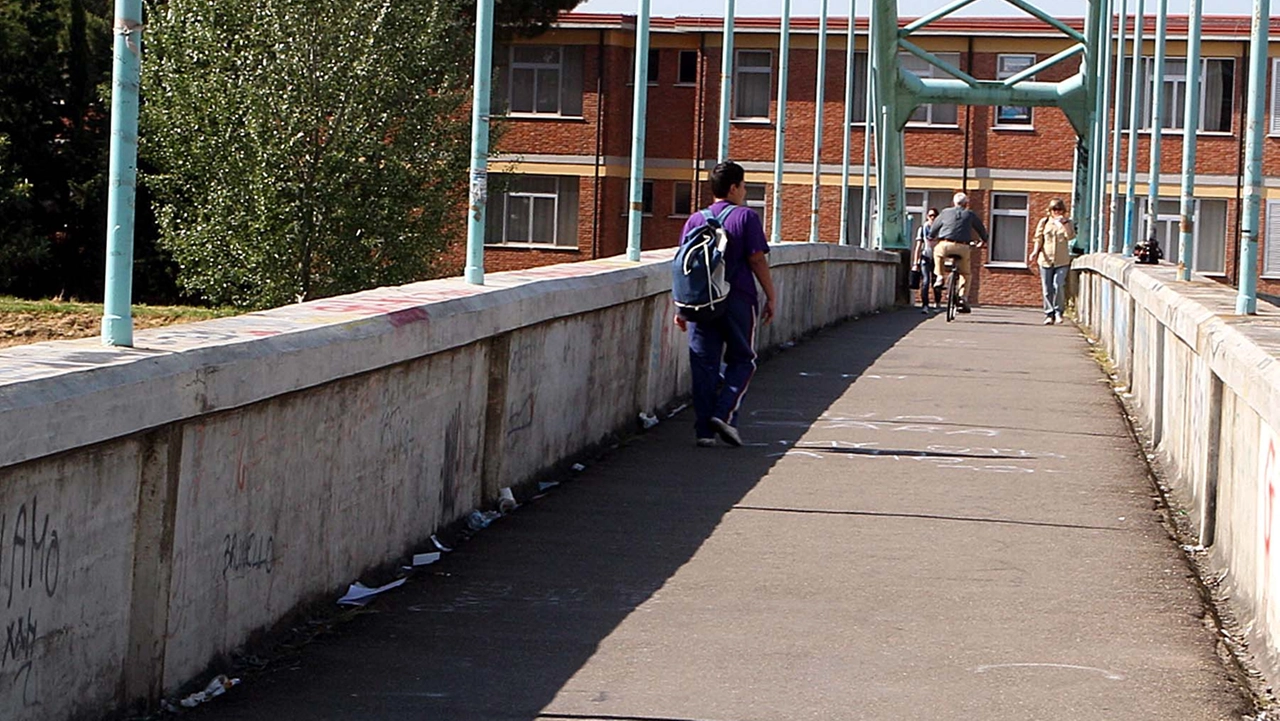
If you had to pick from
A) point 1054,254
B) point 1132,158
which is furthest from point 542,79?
point 1054,254

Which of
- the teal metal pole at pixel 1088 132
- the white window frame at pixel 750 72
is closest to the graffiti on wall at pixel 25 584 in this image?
the teal metal pole at pixel 1088 132

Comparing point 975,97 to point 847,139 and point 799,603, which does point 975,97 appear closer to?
point 847,139

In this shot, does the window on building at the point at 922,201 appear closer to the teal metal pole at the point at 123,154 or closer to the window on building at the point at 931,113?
the window on building at the point at 931,113

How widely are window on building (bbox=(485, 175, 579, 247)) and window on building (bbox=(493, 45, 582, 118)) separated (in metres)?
1.93

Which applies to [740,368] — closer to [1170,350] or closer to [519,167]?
[1170,350]

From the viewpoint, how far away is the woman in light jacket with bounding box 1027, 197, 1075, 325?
99.3 feet

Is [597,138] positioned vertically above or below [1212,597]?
above

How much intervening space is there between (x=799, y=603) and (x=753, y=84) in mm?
47632

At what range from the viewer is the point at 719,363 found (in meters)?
12.5

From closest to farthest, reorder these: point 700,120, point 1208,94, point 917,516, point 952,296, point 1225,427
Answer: point 1225,427 → point 917,516 → point 952,296 → point 1208,94 → point 700,120

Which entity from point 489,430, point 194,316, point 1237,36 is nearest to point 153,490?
point 489,430

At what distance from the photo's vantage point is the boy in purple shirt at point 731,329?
40.3ft

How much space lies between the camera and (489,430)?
9.30 metres

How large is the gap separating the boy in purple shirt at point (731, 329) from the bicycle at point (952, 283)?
56.2ft
